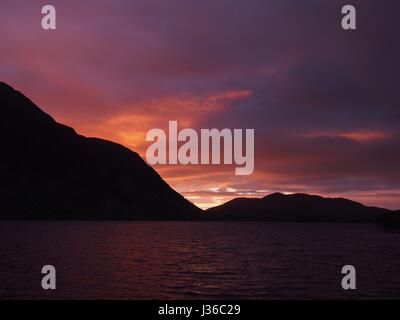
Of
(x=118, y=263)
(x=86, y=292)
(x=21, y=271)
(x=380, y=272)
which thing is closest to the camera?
(x=86, y=292)

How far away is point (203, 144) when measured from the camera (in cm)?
3506

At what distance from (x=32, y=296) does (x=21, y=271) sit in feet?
57.0

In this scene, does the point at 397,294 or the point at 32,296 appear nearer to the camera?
the point at 32,296

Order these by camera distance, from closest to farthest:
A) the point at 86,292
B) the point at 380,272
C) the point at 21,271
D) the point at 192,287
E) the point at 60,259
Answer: the point at 86,292, the point at 192,287, the point at 21,271, the point at 380,272, the point at 60,259

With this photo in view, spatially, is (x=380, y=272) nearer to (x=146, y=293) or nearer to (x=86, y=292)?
(x=146, y=293)

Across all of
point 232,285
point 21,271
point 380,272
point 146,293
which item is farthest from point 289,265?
point 21,271
